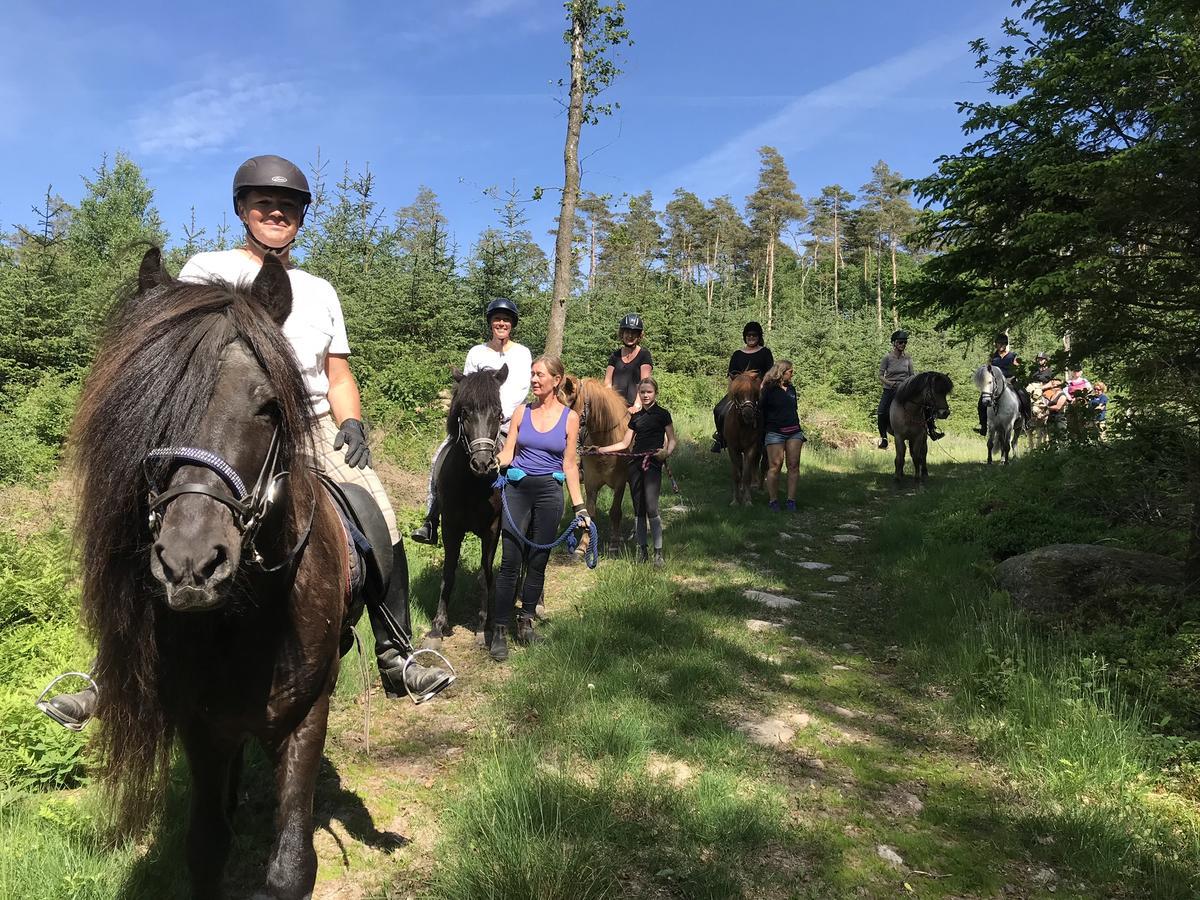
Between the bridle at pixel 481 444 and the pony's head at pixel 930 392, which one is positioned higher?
the pony's head at pixel 930 392

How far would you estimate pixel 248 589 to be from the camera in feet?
6.79

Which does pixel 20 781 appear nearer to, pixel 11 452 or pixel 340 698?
pixel 340 698

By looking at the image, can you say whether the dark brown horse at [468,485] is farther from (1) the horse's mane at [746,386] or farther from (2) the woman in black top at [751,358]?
(2) the woman in black top at [751,358]

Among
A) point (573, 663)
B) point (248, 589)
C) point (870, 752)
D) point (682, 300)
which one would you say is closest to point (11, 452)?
point (573, 663)

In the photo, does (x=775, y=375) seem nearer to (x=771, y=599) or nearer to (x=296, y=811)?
(x=771, y=599)

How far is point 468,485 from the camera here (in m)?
5.99

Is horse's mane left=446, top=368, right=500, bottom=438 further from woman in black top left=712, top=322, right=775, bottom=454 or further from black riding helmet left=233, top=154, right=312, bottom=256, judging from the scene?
woman in black top left=712, top=322, right=775, bottom=454

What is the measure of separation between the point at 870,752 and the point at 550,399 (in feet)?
11.6

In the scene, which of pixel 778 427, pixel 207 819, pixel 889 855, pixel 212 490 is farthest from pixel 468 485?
pixel 778 427

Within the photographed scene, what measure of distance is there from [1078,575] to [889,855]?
12.5ft

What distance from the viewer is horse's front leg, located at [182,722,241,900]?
8.09ft

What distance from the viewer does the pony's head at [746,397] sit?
10.9 metres

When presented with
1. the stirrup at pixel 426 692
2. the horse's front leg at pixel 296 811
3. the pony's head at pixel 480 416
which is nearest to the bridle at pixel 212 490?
the horse's front leg at pixel 296 811

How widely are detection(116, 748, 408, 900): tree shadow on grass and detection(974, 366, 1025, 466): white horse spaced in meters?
14.7
